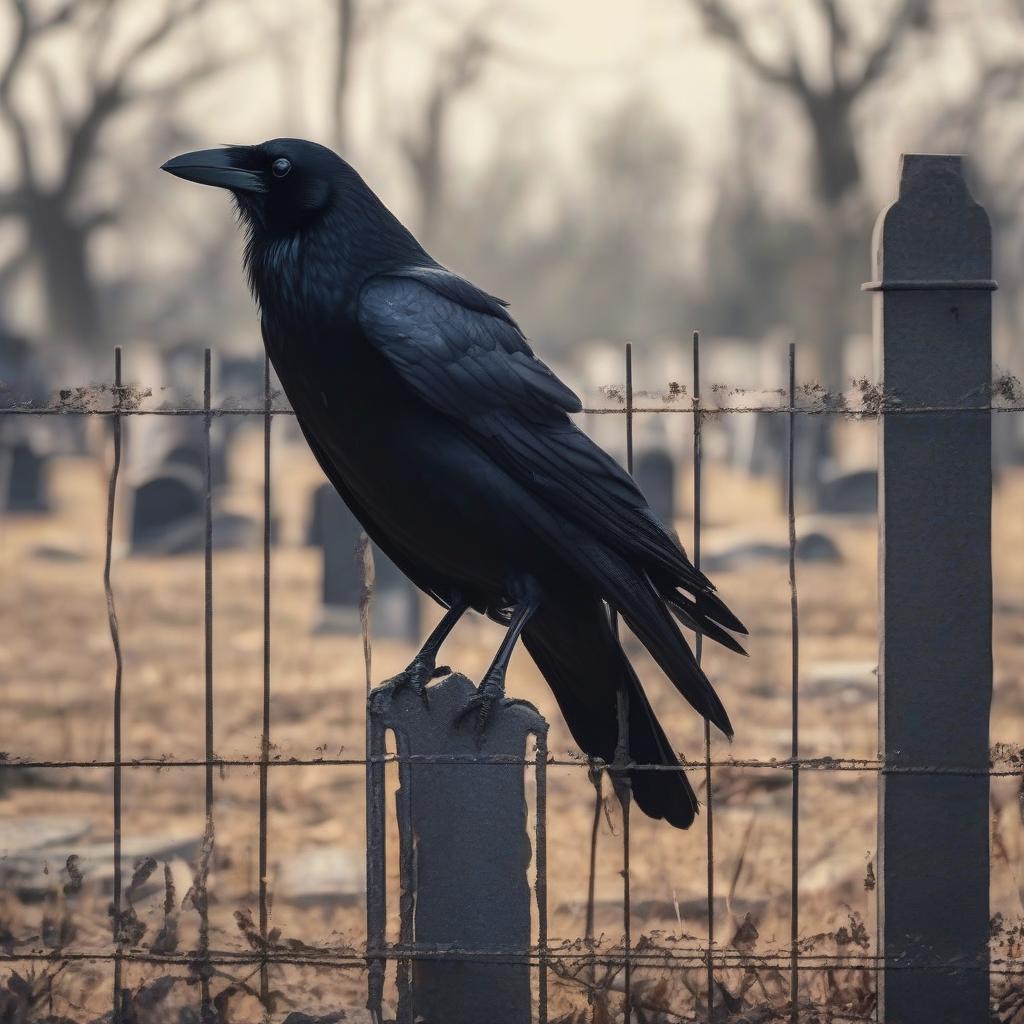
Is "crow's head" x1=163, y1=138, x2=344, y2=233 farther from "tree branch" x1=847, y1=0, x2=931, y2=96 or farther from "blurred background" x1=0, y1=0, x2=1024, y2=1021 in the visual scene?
"tree branch" x1=847, y1=0, x2=931, y2=96

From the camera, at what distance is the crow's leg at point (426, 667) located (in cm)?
371

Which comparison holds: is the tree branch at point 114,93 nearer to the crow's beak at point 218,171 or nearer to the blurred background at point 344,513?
the blurred background at point 344,513

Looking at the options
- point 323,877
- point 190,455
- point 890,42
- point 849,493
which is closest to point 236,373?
point 190,455

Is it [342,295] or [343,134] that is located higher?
[343,134]

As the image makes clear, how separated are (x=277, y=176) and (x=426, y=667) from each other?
1.22 meters

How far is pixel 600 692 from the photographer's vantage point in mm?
3898

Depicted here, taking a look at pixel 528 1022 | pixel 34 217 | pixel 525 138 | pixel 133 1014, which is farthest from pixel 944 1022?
pixel 525 138

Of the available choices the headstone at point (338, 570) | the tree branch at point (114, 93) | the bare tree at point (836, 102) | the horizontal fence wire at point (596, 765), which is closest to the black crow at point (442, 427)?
the horizontal fence wire at point (596, 765)

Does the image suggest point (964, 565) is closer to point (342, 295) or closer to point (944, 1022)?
point (944, 1022)

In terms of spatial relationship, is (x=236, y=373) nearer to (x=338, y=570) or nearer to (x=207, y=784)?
(x=338, y=570)

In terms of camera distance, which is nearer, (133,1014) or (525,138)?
(133,1014)

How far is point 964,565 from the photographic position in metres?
3.76

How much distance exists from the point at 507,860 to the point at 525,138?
59274 millimetres

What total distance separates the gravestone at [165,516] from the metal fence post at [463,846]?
11322mm
